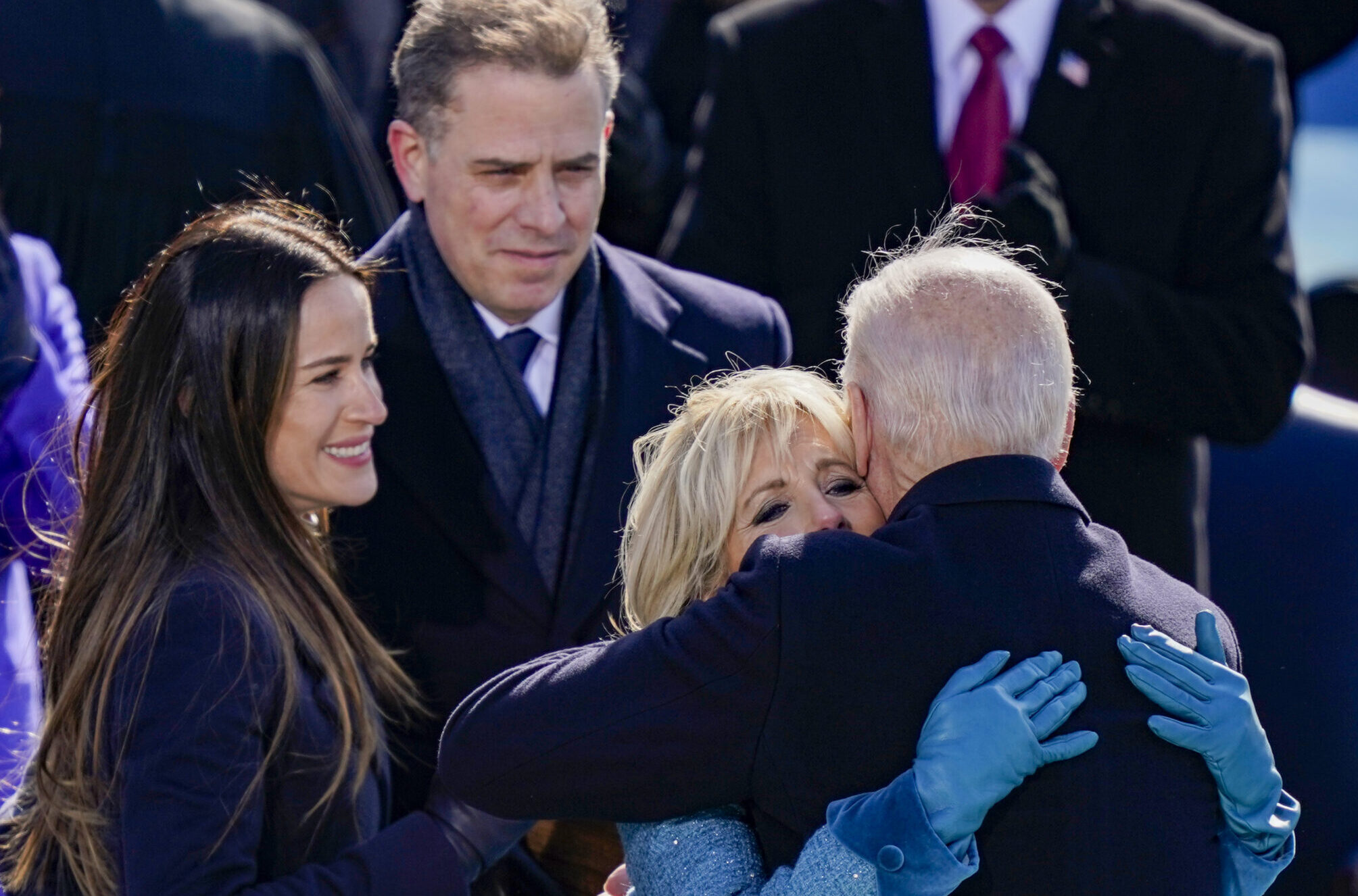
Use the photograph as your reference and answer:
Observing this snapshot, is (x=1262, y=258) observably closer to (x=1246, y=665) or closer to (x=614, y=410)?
(x=1246, y=665)

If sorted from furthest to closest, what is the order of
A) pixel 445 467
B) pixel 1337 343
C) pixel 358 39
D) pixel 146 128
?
pixel 358 39
pixel 1337 343
pixel 146 128
pixel 445 467

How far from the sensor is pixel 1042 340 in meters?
1.49

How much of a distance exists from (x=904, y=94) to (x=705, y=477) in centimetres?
125

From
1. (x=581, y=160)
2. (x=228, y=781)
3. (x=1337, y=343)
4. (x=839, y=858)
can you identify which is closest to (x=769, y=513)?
(x=839, y=858)

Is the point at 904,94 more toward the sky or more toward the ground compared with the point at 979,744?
more toward the sky

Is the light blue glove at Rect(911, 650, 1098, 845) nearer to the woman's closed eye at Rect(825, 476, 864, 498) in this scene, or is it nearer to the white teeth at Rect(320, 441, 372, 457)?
the woman's closed eye at Rect(825, 476, 864, 498)

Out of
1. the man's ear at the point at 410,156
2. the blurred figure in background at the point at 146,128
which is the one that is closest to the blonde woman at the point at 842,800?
the man's ear at the point at 410,156

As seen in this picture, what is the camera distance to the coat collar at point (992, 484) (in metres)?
1.43

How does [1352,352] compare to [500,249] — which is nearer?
[500,249]

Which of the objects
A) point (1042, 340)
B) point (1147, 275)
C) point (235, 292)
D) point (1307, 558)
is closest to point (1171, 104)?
point (1147, 275)

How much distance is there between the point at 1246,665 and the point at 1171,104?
3.54ft

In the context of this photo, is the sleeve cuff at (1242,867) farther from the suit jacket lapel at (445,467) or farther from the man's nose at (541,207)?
the man's nose at (541,207)

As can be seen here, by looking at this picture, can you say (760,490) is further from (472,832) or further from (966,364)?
(472,832)

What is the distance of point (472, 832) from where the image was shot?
194 centimetres
